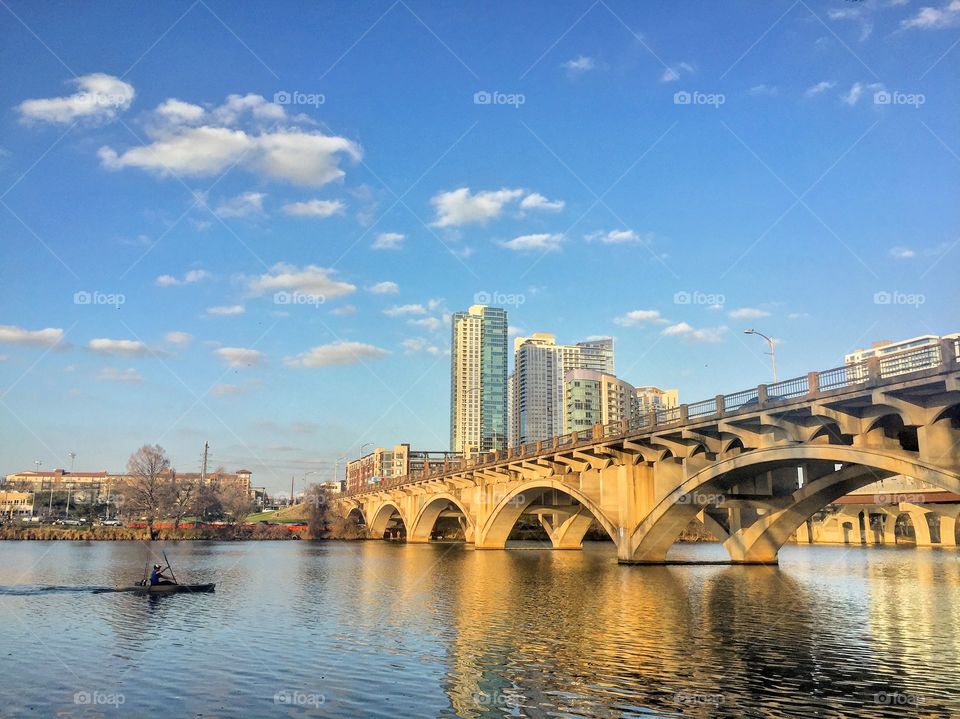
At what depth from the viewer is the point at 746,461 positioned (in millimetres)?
43094

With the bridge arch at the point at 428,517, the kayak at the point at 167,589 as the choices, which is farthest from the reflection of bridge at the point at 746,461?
the kayak at the point at 167,589

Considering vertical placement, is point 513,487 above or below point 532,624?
above

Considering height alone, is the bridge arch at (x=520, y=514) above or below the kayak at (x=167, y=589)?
above

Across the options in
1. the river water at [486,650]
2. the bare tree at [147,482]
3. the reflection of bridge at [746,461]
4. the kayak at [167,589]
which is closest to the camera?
→ the river water at [486,650]

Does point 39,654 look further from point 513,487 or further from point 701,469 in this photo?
point 513,487

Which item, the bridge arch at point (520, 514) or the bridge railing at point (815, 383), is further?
the bridge arch at point (520, 514)

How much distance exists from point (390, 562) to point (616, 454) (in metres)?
25.0

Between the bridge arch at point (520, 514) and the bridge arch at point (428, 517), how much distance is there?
6.80 metres

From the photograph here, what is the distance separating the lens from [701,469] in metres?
48.8

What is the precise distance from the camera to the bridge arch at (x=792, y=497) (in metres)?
32.8

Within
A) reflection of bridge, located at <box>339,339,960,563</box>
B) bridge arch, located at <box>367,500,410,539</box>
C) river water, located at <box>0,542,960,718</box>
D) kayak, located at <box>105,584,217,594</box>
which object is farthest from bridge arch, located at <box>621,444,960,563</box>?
bridge arch, located at <box>367,500,410,539</box>

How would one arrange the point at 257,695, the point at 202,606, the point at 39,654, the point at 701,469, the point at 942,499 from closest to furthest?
1. the point at 257,695
2. the point at 39,654
3. the point at 202,606
4. the point at 701,469
5. the point at 942,499

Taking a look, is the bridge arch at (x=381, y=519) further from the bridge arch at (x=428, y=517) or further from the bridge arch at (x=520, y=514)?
the bridge arch at (x=520, y=514)

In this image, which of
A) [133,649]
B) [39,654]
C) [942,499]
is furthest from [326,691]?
[942,499]
